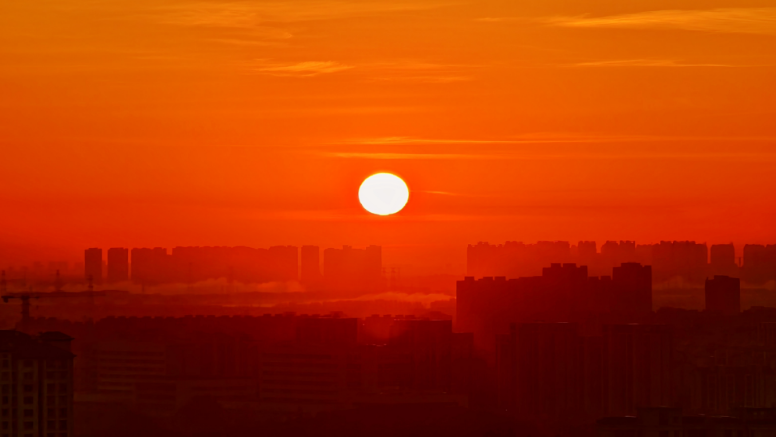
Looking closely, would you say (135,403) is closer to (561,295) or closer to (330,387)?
(330,387)

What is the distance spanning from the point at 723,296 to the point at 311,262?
16.2 metres

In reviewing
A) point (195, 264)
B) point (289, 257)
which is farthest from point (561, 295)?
point (195, 264)

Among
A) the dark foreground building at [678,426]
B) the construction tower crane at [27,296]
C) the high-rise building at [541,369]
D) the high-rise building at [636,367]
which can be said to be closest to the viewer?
the dark foreground building at [678,426]

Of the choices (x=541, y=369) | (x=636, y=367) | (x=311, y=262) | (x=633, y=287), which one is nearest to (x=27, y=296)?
(x=311, y=262)

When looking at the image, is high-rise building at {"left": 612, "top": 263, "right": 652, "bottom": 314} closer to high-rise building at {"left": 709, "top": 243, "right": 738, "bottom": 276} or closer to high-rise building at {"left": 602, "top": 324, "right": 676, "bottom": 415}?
high-rise building at {"left": 709, "top": 243, "right": 738, "bottom": 276}

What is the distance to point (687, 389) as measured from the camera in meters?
52.2

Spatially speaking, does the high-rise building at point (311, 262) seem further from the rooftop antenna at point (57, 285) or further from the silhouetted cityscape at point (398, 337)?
the rooftop antenna at point (57, 285)

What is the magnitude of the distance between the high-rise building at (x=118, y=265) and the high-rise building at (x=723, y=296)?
21.8 m

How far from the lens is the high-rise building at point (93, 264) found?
49.8 meters

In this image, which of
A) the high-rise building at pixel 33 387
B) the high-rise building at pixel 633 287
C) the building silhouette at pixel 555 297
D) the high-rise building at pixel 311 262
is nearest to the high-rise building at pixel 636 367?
the building silhouette at pixel 555 297

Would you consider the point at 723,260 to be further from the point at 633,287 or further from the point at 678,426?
the point at 678,426

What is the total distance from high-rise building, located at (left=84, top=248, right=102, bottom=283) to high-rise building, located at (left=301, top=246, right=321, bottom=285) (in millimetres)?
6945

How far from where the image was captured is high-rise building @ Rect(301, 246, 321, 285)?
175 ft

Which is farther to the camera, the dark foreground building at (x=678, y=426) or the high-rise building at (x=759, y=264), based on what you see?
the high-rise building at (x=759, y=264)
